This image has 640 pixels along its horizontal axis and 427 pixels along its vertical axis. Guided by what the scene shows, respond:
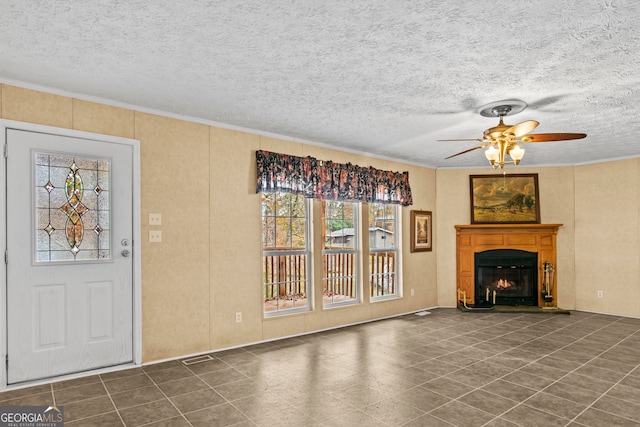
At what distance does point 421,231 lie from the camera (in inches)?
268

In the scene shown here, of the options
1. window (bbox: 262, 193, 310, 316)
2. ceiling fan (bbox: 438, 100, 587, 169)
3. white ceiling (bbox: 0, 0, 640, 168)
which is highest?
white ceiling (bbox: 0, 0, 640, 168)

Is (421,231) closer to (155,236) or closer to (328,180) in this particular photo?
(328,180)

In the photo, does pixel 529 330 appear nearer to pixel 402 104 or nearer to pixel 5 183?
pixel 402 104

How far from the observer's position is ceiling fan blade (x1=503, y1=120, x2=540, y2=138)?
328cm

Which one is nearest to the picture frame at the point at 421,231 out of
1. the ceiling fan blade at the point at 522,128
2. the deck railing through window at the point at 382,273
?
the deck railing through window at the point at 382,273

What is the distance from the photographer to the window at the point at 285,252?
16.2ft

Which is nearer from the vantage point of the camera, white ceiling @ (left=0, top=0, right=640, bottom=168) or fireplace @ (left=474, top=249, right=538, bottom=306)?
white ceiling @ (left=0, top=0, right=640, bottom=168)

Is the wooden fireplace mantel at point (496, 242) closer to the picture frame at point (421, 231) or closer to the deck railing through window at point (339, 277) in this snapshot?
the picture frame at point (421, 231)

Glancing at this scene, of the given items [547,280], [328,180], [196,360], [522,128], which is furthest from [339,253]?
[547,280]

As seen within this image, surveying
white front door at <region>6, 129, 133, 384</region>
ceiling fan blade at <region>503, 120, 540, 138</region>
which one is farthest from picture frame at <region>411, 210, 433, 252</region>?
white front door at <region>6, 129, 133, 384</region>

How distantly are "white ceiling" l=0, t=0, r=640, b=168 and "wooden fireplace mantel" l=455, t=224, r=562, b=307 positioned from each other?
107 inches

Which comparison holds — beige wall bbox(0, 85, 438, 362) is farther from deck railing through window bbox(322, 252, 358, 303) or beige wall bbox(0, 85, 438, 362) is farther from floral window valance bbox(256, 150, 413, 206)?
deck railing through window bbox(322, 252, 358, 303)

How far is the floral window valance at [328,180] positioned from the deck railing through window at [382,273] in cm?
88

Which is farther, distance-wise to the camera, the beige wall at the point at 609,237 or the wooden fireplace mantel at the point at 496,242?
the wooden fireplace mantel at the point at 496,242
